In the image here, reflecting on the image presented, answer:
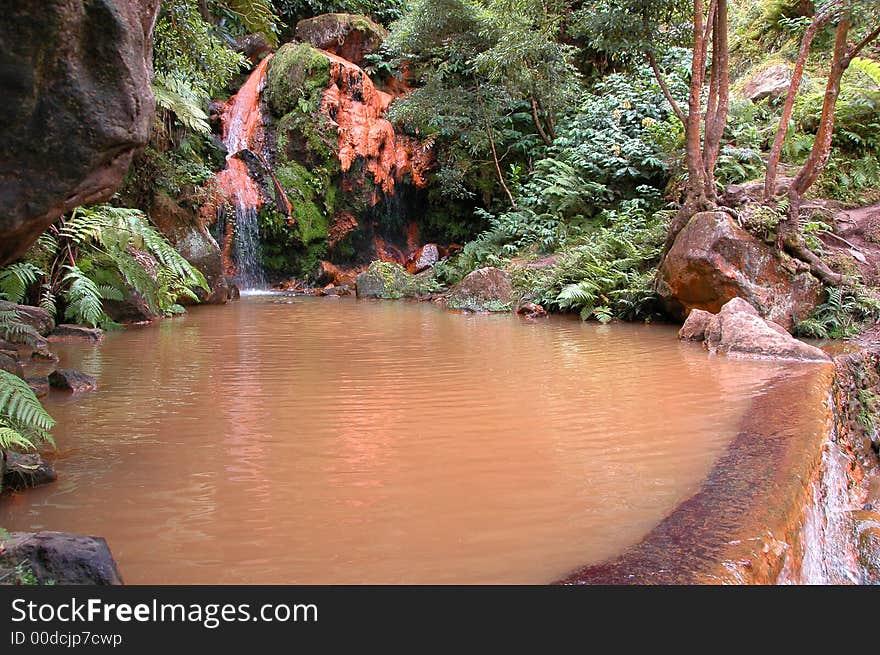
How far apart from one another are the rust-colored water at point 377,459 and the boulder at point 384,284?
7888 mm

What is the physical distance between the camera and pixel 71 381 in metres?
4.34

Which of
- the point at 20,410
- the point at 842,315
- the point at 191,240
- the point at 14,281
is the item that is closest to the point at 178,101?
the point at 191,240

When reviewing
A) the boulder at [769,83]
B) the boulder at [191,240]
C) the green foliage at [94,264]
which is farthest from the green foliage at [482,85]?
the green foliage at [94,264]

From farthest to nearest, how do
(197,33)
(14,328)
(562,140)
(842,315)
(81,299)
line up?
(562,140) < (842,315) < (81,299) < (197,33) < (14,328)

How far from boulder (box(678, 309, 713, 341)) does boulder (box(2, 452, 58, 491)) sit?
263 inches

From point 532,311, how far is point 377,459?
8.09 metres

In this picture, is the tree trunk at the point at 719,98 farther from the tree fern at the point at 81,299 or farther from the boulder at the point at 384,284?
the tree fern at the point at 81,299

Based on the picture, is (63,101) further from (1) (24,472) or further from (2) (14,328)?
(2) (14,328)

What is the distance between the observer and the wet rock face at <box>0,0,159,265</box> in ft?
7.62

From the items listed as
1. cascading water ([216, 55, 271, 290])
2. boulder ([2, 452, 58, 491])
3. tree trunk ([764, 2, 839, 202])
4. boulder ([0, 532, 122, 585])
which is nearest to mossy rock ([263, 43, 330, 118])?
cascading water ([216, 55, 271, 290])

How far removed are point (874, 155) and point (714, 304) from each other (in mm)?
6699

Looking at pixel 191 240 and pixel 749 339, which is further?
pixel 191 240

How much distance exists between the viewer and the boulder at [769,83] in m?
14.7

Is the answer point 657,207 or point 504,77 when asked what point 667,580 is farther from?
point 504,77
